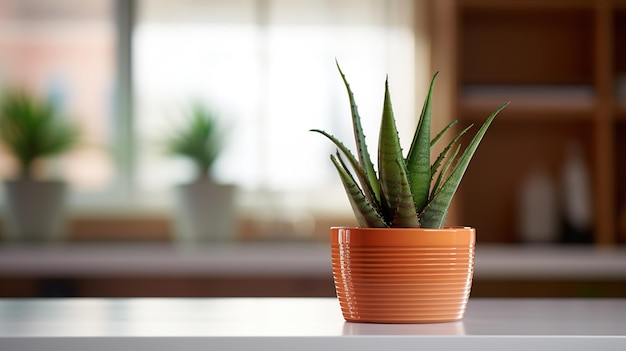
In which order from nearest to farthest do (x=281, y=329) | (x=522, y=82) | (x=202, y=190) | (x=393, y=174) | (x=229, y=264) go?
(x=281, y=329), (x=393, y=174), (x=229, y=264), (x=202, y=190), (x=522, y=82)

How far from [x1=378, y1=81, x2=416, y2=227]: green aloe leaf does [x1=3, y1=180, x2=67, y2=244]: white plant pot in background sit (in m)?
2.39

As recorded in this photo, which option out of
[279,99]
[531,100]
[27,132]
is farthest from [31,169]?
[531,100]

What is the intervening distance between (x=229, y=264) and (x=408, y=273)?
5.87 ft

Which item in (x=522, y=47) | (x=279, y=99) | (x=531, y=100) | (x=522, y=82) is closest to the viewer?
(x=531, y=100)

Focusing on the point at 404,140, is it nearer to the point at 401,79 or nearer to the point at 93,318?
the point at 401,79

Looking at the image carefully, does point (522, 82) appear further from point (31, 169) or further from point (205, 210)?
point (31, 169)

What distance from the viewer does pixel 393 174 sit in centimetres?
109

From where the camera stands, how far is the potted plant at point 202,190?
3256 millimetres

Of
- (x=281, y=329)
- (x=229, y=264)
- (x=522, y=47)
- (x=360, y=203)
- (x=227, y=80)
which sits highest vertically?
(x=522, y=47)

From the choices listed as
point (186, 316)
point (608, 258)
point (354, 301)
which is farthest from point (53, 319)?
point (608, 258)

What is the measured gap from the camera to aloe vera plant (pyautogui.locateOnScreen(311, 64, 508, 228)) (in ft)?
3.54

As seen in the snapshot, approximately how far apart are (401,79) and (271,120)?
52 cm

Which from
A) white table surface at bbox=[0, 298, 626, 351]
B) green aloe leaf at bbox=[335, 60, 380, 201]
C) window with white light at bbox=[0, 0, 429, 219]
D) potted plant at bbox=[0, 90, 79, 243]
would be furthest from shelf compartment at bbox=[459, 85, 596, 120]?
green aloe leaf at bbox=[335, 60, 380, 201]

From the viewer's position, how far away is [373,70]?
3.61 metres
